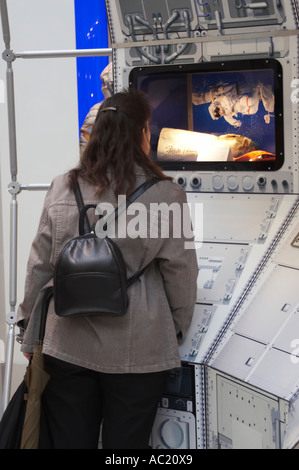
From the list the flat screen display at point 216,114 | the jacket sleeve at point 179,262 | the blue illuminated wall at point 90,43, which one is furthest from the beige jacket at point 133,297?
the blue illuminated wall at point 90,43

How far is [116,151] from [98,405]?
867mm

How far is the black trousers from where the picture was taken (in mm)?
2176

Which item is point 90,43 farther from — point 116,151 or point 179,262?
point 179,262

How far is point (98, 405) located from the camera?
89.6 inches

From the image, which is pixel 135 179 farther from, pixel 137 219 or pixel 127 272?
pixel 127 272

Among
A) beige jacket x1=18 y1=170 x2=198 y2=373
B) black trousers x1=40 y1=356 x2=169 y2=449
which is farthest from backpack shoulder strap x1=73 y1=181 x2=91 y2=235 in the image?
black trousers x1=40 y1=356 x2=169 y2=449

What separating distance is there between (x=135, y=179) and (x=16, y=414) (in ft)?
3.07

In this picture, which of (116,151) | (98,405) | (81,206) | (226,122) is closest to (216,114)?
(226,122)

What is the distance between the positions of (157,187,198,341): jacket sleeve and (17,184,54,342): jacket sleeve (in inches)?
15.0

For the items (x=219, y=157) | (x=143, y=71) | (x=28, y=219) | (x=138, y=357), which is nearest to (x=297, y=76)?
(x=219, y=157)

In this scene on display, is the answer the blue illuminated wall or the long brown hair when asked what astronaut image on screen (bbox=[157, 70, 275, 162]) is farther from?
the blue illuminated wall

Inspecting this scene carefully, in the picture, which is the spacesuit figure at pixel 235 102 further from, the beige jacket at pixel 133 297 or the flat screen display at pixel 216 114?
the beige jacket at pixel 133 297
